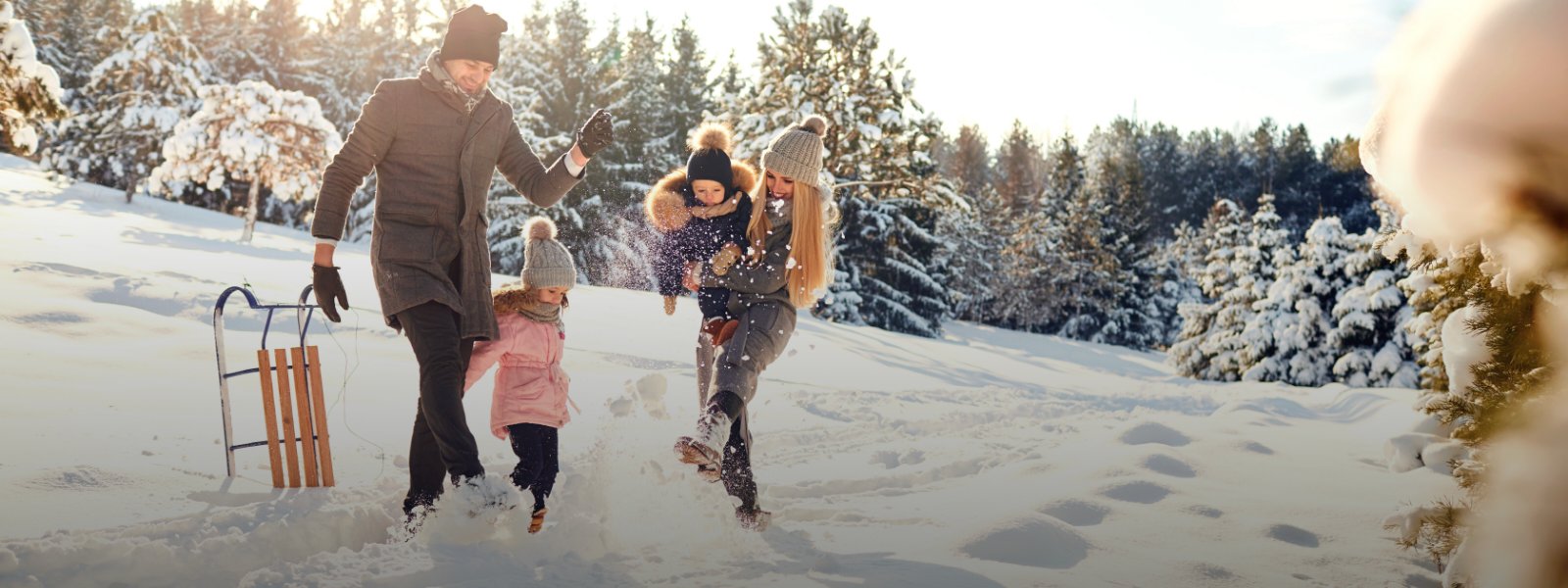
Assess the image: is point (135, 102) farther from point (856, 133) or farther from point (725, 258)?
point (725, 258)

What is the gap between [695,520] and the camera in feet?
14.9

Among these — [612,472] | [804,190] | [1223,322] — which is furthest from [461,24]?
[1223,322]

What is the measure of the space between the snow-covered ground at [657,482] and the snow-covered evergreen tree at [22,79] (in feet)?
5.16

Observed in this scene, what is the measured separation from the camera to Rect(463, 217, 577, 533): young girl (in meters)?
4.58

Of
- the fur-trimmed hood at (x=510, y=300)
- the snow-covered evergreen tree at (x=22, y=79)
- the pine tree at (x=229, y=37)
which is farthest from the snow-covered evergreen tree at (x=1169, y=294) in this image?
the fur-trimmed hood at (x=510, y=300)

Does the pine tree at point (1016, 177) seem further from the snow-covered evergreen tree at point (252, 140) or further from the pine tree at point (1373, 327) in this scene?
the snow-covered evergreen tree at point (252, 140)

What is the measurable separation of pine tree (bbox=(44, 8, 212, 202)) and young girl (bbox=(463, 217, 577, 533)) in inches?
1132

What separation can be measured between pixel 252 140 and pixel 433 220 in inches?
816

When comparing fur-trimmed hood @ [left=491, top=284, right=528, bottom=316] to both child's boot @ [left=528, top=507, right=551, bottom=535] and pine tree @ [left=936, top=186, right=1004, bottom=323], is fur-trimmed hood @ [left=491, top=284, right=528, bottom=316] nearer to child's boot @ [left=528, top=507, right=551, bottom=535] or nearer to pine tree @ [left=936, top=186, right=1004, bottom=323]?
child's boot @ [left=528, top=507, right=551, bottom=535]

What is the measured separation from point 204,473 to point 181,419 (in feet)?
Result: 4.23

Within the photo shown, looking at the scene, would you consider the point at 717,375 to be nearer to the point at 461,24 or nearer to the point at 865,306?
the point at 461,24

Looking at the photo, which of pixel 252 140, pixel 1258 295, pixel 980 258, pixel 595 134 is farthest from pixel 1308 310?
pixel 980 258

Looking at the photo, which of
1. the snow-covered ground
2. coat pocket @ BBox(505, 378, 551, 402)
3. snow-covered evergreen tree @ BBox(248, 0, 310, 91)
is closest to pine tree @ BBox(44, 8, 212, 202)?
snow-covered evergreen tree @ BBox(248, 0, 310, 91)

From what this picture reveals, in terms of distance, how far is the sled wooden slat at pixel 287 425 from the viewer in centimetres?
468
